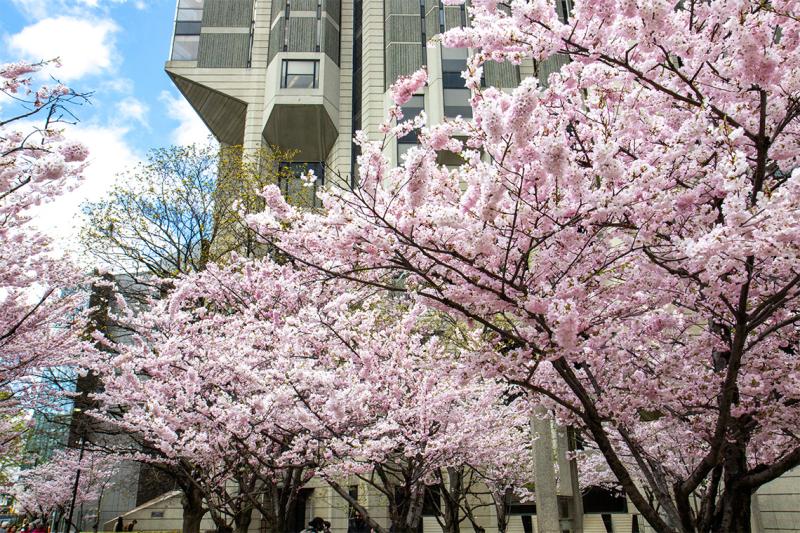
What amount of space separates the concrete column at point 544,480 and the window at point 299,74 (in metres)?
23.5

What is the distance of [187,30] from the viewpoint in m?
31.0

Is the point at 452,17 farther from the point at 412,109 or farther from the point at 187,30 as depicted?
the point at 187,30

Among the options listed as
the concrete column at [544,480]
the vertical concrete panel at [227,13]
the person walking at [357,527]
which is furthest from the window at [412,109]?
the concrete column at [544,480]

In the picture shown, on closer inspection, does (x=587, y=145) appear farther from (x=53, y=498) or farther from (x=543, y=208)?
(x=53, y=498)

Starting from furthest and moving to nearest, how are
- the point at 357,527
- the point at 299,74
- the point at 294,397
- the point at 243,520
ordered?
the point at 299,74 < the point at 357,527 < the point at 243,520 < the point at 294,397

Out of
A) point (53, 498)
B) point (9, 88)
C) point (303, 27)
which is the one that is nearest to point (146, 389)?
point (9, 88)

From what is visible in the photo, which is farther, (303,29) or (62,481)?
(303,29)

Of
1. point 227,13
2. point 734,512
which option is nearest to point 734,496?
point 734,512

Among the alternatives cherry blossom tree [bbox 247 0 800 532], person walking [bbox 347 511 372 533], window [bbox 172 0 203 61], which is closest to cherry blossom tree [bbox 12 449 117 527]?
person walking [bbox 347 511 372 533]

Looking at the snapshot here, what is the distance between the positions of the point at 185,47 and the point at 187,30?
47.6 inches

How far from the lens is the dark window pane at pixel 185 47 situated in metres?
30.2

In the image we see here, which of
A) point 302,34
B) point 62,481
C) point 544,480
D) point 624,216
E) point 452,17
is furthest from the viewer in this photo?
point 302,34

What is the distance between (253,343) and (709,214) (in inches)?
328

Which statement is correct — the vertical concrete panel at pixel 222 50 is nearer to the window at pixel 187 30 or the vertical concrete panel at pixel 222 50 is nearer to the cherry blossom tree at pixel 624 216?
the window at pixel 187 30
